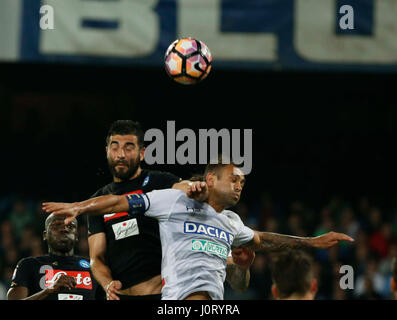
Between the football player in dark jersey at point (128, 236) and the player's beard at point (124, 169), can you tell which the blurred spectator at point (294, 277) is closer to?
the football player in dark jersey at point (128, 236)

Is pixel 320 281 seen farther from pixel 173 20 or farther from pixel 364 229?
pixel 173 20

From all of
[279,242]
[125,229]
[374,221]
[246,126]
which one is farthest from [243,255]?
[246,126]

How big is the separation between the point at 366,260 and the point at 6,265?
549 cm

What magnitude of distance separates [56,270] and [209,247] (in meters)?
1.54

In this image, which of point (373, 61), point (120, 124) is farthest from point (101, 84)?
point (120, 124)

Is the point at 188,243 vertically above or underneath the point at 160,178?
underneath

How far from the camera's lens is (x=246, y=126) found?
1338 cm

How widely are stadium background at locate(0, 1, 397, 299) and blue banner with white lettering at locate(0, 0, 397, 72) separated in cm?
174

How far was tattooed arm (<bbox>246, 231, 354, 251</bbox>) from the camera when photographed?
514 cm

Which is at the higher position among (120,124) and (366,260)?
(120,124)

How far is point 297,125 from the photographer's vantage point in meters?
13.7
